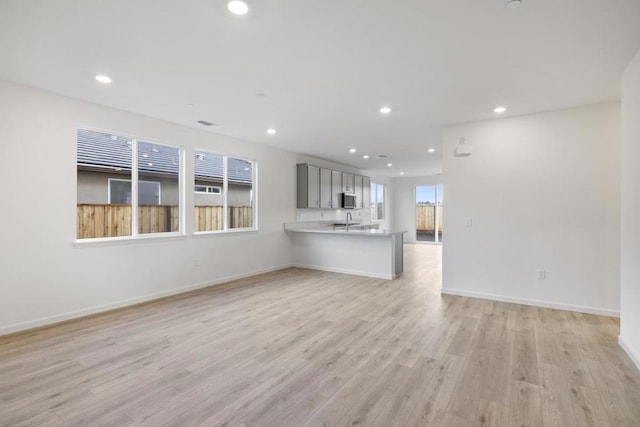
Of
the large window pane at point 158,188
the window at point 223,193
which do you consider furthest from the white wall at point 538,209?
the large window pane at point 158,188

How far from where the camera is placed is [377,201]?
11.5m

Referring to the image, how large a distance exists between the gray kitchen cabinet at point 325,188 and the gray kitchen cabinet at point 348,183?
724 millimetres

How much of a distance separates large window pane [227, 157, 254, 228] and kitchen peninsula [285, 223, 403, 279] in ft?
3.49

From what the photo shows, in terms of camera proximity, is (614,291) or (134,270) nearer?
(614,291)

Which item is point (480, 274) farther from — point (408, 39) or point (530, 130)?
point (408, 39)

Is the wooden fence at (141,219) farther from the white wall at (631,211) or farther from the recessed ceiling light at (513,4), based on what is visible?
the white wall at (631,211)

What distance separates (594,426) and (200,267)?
4.82m

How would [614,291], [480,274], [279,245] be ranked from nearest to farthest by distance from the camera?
1. [614,291]
2. [480,274]
3. [279,245]

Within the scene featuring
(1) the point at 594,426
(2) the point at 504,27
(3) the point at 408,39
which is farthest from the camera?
(3) the point at 408,39

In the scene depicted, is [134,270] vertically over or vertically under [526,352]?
over

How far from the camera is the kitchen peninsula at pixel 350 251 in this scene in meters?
5.65

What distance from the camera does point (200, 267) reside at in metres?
5.05

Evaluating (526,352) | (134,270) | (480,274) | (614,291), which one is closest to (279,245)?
(134,270)

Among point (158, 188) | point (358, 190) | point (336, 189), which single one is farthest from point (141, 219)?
point (358, 190)
